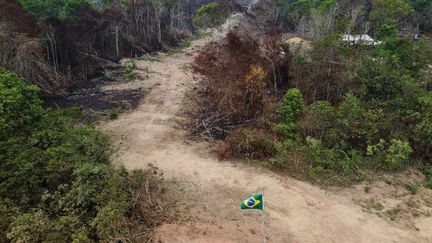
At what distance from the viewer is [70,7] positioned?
63.8 ft

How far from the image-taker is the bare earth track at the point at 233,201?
25.6ft

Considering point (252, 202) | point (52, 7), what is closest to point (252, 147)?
point (252, 202)

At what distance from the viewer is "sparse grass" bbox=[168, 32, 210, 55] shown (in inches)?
1103

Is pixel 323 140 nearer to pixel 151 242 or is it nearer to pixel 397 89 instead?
pixel 397 89

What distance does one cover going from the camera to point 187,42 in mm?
32062

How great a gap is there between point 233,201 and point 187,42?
2550 centimetres

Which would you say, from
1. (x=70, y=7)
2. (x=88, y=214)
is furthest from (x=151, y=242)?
(x=70, y=7)

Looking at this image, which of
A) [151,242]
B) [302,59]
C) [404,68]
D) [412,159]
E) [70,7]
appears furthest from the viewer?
[70,7]

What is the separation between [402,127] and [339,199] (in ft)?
15.1

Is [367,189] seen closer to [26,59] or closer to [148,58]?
[26,59]

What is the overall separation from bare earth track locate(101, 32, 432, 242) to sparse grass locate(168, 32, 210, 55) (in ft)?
51.2

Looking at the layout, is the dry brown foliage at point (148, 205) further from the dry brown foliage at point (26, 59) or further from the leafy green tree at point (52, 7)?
the leafy green tree at point (52, 7)

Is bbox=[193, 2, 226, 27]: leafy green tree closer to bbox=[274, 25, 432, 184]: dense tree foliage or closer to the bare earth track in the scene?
bbox=[274, 25, 432, 184]: dense tree foliage

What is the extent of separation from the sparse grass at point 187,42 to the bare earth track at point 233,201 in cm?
1561
